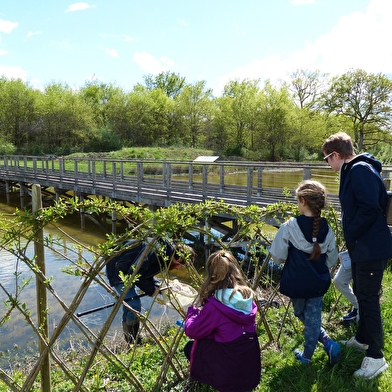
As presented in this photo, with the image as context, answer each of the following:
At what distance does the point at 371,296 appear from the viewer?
111 inches

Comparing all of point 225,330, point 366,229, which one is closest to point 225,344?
point 225,330

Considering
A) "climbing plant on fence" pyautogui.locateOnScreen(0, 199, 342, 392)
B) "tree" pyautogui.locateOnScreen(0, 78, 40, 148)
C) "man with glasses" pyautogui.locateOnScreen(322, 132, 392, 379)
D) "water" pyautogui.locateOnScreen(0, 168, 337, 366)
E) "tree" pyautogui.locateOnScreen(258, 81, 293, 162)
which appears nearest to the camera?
"climbing plant on fence" pyautogui.locateOnScreen(0, 199, 342, 392)

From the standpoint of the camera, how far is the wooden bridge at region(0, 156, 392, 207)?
9750 millimetres

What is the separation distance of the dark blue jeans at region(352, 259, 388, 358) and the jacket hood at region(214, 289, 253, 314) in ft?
3.33

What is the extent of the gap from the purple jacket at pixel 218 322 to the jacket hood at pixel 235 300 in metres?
0.02

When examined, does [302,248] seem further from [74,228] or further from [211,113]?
[211,113]

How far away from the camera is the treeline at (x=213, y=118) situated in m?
41.8

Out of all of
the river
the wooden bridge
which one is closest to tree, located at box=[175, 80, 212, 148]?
the wooden bridge

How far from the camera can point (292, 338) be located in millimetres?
3863

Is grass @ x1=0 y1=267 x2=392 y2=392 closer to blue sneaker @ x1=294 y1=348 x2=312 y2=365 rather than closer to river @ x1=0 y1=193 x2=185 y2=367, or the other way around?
blue sneaker @ x1=294 y1=348 x2=312 y2=365

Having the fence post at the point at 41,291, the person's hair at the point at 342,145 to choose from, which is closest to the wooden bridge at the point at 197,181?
the person's hair at the point at 342,145

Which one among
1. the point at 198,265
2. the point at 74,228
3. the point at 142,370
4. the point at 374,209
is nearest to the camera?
the point at 374,209

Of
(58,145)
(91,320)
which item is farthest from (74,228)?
(58,145)

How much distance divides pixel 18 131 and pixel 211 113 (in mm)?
24759
